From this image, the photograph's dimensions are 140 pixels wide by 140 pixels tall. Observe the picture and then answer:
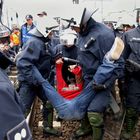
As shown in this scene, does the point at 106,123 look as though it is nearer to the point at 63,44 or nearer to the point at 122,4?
the point at 63,44

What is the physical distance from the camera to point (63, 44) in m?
6.52

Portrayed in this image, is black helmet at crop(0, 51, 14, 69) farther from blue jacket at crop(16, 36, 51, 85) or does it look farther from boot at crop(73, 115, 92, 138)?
boot at crop(73, 115, 92, 138)

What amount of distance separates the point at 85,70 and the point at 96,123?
2.56ft

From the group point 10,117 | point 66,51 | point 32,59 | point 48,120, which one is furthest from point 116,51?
point 10,117

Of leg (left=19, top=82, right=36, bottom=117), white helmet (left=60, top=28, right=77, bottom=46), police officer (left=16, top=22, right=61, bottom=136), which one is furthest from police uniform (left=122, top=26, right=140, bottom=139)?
leg (left=19, top=82, right=36, bottom=117)

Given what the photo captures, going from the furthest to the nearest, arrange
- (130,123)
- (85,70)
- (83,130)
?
(83,130) → (130,123) → (85,70)

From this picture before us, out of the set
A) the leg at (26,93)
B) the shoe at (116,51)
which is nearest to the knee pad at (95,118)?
the shoe at (116,51)

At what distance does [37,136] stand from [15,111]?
5075 mm

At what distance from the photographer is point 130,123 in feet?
20.6

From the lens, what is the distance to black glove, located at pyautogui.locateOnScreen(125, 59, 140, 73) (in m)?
5.80

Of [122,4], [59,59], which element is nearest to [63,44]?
[59,59]

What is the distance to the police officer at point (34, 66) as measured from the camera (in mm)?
5965

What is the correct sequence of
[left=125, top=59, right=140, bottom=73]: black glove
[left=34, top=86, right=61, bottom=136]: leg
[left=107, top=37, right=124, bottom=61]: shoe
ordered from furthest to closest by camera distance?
[left=34, top=86, right=61, bottom=136]: leg, [left=125, top=59, right=140, bottom=73]: black glove, [left=107, top=37, right=124, bottom=61]: shoe

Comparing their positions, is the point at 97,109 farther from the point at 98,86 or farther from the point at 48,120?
the point at 48,120
